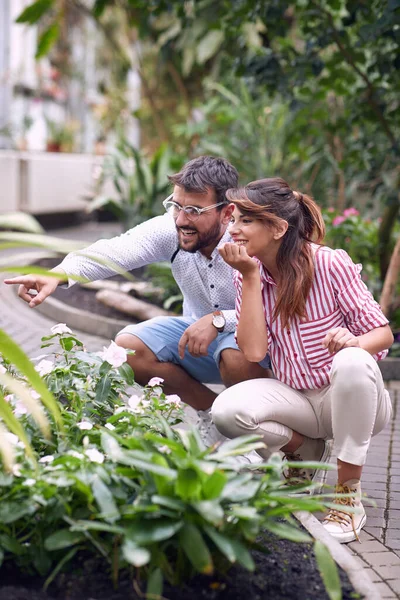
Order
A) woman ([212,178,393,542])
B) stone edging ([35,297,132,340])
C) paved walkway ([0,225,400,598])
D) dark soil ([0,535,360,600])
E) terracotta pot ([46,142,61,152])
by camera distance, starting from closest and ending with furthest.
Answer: dark soil ([0,535,360,600])
paved walkway ([0,225,400,598])
woman ([212,178,393,542])
stone edging ([35,297,132,340])
terracotta pot ([46,142,61,152])

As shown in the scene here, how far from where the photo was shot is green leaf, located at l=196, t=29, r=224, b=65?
12367 mm

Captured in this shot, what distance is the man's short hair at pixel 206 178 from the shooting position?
3.52 meters

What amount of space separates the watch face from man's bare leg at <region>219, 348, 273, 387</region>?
11 cm

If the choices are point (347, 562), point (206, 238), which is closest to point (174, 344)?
point (206, 238)

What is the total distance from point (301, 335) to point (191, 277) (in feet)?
2.55

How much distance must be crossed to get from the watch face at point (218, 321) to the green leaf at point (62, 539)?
1.58 metres

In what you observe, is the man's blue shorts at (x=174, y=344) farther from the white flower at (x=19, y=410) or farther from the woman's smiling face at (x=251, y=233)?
the white flower at (x=19, y=410)

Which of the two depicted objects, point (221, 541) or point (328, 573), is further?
point (328, 573)

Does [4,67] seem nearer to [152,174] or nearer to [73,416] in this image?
[152,174]

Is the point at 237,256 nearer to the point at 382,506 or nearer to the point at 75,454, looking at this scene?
the point at 75,454

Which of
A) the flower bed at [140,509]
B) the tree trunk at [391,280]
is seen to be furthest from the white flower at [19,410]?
the tree trunk at [391,280]

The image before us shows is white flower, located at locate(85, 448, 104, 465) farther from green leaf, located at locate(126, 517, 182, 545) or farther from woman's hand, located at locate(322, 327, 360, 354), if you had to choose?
woman's hand, located at locate(322, 327, 360, 354)

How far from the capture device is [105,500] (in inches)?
81.7

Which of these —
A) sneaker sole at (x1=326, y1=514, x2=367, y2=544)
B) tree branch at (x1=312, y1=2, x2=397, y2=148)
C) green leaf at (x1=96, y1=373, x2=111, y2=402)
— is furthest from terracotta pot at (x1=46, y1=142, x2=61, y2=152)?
sneaker sole at (x1=326, y1=514, x2=367, y2=544)
